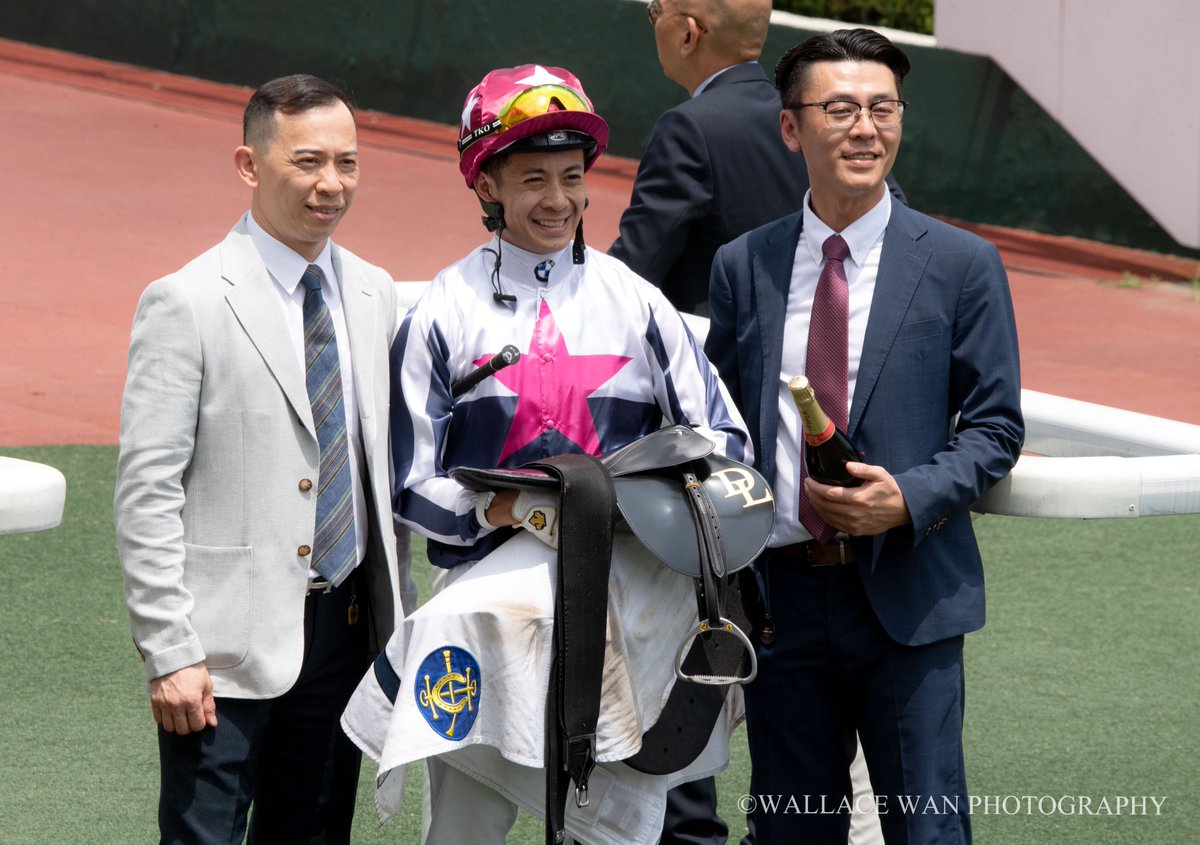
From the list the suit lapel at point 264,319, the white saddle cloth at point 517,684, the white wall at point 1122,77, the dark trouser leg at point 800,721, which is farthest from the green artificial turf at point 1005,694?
the white wall at point 1122,77

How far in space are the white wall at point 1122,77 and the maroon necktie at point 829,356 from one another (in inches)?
363

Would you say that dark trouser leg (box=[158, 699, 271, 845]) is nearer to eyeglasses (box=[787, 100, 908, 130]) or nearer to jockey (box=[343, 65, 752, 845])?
jockey (box=[343, 65, 752, 845])

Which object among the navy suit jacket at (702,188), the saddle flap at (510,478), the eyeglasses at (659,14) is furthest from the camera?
the eyeglasses at (659,14)

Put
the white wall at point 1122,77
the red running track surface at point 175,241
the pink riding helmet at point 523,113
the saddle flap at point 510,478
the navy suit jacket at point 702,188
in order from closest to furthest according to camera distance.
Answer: the saddle flap at point 510,478
the pink riding helmet at point 523,113
the navy suit jacket at point 702,188
the red running track surface at point 175,241
the white wall at point 1122,77

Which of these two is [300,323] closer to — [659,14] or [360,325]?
[360,325]

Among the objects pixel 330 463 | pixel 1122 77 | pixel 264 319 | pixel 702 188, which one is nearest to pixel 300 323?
pixel 264 319

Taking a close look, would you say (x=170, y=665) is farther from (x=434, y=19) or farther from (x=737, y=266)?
(x=434, y=19)

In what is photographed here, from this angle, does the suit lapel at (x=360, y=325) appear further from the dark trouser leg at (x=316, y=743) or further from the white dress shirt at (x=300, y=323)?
the dark trouser leg at (x=316, y=743)

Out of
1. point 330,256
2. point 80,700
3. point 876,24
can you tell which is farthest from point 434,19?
point 330,256

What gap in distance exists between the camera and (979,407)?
3.06 meters

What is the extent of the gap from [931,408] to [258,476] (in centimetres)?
120

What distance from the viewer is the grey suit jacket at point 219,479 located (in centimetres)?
296

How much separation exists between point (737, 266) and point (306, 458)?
0.88 meters

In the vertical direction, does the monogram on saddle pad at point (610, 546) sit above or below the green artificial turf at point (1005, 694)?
above
